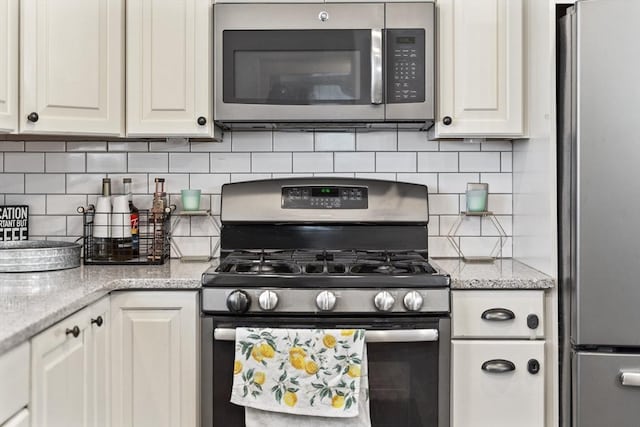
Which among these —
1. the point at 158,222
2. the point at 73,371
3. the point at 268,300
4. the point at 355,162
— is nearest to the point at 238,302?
the point at 268,300

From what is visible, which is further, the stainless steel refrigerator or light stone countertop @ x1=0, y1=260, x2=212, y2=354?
the stainless steel refrigerator

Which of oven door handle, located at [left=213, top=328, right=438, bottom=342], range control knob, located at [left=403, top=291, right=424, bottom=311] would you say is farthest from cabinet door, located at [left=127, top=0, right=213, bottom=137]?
range control knob, located at [left=403, top=291, right=424, bottom=311]

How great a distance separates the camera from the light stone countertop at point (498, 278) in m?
2.08

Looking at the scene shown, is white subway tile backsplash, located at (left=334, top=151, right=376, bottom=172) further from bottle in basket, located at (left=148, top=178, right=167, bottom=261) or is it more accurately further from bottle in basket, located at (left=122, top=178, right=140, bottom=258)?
bottle in basket, located at (left=122, top=178, right=140, bottom=258)

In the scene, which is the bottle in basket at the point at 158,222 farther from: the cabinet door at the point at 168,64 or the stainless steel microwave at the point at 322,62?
the stainless steel microwave at the point at 322,62

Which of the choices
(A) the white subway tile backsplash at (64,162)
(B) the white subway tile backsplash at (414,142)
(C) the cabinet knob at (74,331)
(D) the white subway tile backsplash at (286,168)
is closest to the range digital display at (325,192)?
(D) the white subway tile backsplash at (286,168)

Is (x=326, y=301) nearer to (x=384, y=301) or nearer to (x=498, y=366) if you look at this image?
(x=384, y=301)

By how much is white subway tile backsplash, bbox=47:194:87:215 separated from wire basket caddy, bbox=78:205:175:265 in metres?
0.12

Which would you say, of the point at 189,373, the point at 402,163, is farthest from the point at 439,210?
the point at 189,373

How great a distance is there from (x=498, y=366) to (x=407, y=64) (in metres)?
1.15

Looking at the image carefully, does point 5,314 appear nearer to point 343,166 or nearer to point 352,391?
point 352,391

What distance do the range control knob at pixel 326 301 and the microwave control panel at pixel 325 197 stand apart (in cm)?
61

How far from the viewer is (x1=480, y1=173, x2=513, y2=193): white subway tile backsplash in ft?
8.66

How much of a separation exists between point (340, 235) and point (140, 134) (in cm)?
89
